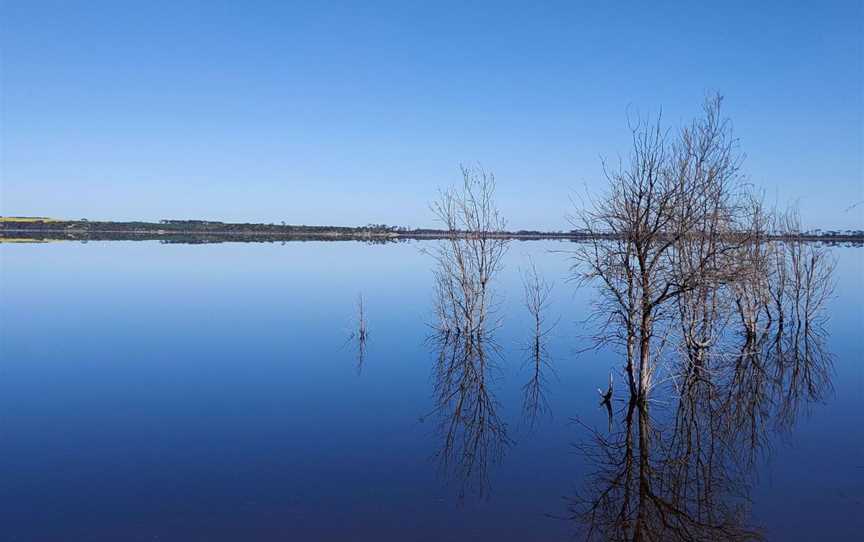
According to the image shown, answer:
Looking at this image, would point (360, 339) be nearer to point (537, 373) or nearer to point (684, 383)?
point (537, 373)

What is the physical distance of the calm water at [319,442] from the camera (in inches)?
303

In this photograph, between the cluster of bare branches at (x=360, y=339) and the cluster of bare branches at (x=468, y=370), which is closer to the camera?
the cluster of bare branches at (x=468, y=370)

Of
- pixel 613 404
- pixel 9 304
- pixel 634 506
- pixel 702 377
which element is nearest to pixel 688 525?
pixel 634 506

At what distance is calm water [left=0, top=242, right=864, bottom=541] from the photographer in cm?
771

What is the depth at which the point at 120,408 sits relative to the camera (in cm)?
1245

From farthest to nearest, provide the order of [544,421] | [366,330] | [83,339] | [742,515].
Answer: [366,330] → [83,339] → [544,421] → [742,515]

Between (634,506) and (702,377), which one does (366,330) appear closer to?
(702,377)

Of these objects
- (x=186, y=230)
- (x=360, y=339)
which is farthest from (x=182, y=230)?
(x=360, y=339)

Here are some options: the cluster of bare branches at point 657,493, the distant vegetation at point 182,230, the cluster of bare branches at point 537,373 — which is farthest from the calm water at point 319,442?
the distant vegetation at point 182,230

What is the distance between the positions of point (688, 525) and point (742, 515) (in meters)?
0.92

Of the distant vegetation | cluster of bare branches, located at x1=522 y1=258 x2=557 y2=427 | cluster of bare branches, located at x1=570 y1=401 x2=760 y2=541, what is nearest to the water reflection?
cluster of bare branches, located at x1=570 y1=401 x2=760 y2=541

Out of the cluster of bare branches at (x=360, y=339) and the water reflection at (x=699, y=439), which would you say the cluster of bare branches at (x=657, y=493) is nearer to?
the water reflection at (x=699, y=439)

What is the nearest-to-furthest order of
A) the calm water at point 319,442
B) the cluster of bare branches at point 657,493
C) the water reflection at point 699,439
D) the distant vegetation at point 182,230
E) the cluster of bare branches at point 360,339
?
the cluster of bare branches at point 657,493 → the calm water at point 319,442 → the water reflection at point 699,439 → the cluster of bare branches at point 360,339 → the distant vegetation at point 182,230

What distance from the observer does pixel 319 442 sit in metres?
10.7
